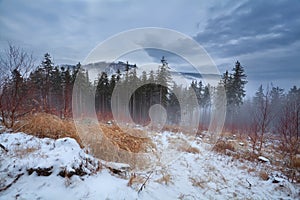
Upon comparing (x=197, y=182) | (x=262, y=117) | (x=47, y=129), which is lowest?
(x=197, y=182)

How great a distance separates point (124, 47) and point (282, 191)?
5876 mm

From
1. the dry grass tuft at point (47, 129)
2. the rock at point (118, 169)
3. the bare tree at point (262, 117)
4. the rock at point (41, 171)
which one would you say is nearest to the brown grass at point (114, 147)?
the dry grass tuft at point (47, 129)

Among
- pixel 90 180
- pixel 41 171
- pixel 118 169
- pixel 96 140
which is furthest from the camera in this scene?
pixel 96 140

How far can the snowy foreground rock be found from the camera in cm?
249

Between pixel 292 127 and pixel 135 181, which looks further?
pixel 292 127

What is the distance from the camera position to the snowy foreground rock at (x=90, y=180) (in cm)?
249

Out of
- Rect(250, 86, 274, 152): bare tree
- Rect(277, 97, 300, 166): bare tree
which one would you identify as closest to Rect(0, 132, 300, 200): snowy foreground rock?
Rect(277, 97, 300, 166): bare tree

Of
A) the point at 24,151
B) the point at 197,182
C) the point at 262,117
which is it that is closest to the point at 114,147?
the point at 24,151

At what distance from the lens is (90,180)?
2857 millimetres

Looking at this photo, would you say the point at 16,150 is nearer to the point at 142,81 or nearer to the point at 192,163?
the point at 192,163

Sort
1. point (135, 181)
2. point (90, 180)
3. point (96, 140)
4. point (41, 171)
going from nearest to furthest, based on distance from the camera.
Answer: point (41, 171) < point (90, 180) < point (135, 181) < point (96, 140)

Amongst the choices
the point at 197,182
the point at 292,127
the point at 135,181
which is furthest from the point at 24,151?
the point at 292,127

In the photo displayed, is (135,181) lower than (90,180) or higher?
lower

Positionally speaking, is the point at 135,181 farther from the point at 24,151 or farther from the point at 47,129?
the point at 47,129
